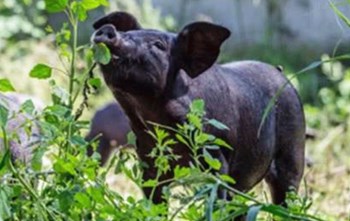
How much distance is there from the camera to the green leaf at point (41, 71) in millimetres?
2572

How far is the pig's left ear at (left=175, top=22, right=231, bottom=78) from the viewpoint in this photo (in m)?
3.56

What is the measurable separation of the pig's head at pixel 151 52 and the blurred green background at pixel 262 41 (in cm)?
376

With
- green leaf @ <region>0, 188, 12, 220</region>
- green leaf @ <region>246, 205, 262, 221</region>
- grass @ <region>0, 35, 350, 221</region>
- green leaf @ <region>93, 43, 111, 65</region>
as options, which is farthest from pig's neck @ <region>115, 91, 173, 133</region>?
green leaf @ <region>246, 205, 262, 221</region>

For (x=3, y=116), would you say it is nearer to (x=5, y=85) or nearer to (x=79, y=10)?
(x=5, y=85)

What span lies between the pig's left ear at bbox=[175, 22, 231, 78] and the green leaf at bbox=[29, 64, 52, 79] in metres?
1.00

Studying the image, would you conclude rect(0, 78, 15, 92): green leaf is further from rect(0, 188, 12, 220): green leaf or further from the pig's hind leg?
the pig's hind leg

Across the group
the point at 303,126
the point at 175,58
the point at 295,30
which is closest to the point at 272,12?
the point at 295,30

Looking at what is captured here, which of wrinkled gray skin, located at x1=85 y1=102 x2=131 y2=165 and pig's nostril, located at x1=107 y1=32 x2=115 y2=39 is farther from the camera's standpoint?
wrinkled gray skin, located at x1=85 y1=102 x2=131 y2=165

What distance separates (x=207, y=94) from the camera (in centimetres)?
367

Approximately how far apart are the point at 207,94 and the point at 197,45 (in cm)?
17

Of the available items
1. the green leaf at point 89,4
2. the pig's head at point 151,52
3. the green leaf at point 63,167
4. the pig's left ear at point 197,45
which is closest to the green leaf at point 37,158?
the green leaf at point 63,167

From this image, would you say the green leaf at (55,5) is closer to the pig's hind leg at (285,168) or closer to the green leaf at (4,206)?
the green leaf at (4,206)

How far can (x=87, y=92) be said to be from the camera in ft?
9.28

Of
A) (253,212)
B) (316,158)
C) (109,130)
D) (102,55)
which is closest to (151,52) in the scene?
(102,55)
